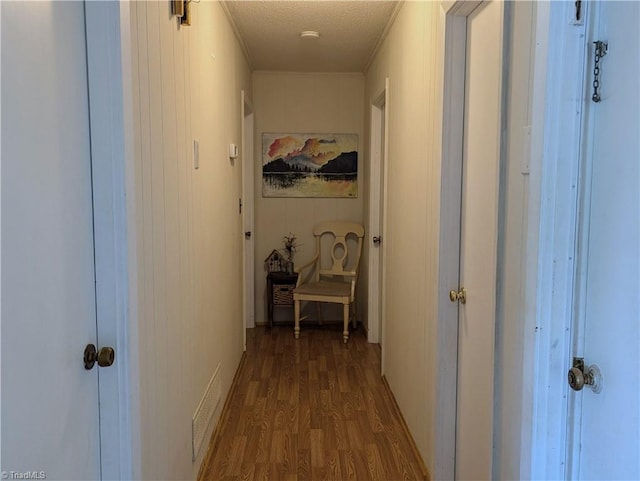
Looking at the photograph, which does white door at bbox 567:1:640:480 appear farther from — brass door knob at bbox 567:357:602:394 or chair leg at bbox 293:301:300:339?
chair leg at bbox 293:301:300:339

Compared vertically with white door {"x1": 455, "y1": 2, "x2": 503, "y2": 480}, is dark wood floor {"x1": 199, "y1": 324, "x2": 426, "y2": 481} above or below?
below

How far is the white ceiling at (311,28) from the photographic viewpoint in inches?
121

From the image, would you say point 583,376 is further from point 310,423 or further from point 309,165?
point 309,165

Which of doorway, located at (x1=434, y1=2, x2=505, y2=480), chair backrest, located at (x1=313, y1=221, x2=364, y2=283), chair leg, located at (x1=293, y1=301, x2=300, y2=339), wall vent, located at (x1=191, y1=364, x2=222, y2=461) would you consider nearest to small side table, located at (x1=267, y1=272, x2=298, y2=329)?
chair leg, located at (x1=293, y1=301, x2=300, y2=339)

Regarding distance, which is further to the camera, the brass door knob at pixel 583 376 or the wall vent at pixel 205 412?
the wall vent at pixel 205 412

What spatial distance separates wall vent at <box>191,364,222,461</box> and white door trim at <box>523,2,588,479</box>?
146 cm

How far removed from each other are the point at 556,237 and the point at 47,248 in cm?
110

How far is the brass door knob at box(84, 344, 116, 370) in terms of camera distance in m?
1.19

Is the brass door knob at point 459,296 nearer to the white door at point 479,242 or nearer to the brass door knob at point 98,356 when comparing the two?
the white door at point 479,242

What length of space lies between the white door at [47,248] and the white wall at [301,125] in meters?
3.66

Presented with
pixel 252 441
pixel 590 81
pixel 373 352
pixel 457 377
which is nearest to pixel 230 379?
pixel 252 441

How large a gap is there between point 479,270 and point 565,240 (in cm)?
65

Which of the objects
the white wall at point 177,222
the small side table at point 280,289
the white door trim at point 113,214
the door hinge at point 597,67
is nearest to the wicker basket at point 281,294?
the small side table at point 280,289

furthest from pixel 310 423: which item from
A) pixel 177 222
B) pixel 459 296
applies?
pixel 177 222
